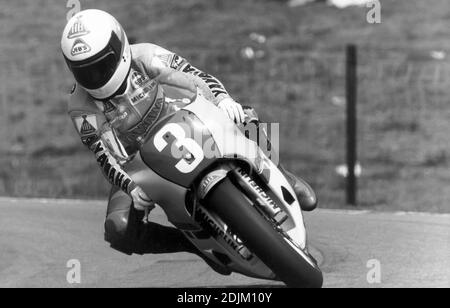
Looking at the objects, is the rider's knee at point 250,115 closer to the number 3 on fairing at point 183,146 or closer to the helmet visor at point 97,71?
the number 3 on fairing at point 183,146

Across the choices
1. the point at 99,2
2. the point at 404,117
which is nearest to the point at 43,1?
the point at 99,2

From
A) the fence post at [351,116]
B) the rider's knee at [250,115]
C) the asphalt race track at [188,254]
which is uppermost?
the rider's knee at [250,115]

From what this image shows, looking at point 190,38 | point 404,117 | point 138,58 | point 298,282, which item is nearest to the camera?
point 298,282

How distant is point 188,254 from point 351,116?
3594 mm

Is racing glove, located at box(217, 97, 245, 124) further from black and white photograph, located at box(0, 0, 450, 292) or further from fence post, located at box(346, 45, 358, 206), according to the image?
fence post, located at box(346, 45, 358, 206)

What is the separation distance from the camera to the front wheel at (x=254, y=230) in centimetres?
511

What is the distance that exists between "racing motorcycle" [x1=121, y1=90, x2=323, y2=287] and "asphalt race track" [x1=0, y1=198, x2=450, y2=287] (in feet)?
2.57

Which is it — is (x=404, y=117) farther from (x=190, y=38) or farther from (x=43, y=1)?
(x=43, y=1)

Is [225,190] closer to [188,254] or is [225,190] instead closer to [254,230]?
[254,230]

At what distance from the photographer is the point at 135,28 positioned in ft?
63.1

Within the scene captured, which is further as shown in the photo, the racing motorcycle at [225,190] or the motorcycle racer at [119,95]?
the motorcycle racer at [119,95]

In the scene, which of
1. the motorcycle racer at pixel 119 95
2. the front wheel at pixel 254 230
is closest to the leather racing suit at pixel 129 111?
the motorcycle racer at pixel 119 95

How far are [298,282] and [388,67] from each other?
36.5 feet

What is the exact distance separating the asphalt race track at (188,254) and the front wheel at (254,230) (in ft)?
3.33
